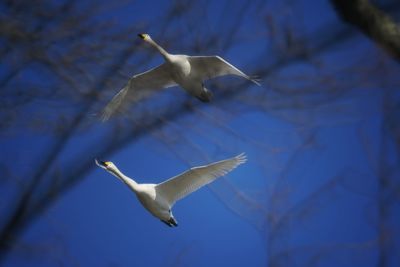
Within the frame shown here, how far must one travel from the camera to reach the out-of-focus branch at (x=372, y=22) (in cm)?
106

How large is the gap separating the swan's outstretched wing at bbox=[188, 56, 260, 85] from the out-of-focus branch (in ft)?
3.99

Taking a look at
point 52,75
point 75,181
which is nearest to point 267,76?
point 52,75

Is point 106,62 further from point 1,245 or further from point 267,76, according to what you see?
point 1,245

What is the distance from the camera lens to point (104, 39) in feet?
8.44

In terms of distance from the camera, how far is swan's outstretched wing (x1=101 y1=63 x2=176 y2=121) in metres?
2.57

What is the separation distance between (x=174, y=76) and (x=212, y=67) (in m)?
0.19

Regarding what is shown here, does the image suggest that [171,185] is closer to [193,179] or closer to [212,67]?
[193,179]

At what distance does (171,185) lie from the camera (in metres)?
2.59

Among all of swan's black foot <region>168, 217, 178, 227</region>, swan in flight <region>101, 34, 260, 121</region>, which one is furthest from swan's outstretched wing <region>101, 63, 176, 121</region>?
swan's black foot <region>168, 217, 178, 227</region>

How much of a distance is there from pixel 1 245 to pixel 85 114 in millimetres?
Answer: 760

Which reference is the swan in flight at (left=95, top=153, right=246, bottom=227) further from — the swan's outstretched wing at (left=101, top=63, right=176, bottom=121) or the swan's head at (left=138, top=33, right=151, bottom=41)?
the swan's head at (left=138, top=33, right=151, bottom=41)

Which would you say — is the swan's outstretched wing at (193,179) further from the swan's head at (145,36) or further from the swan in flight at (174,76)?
the swan's head at (145,36)

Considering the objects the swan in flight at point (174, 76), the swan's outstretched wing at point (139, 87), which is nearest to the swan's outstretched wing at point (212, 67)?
the swan in flight at point (174, 76)

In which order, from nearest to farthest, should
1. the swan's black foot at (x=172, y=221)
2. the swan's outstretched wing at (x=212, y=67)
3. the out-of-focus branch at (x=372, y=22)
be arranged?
the out-of-focus branch at (x=372, y=22), the swan's outstretched wing at (x=212, y=67), the swan's black foot at (x=172, y=221)
